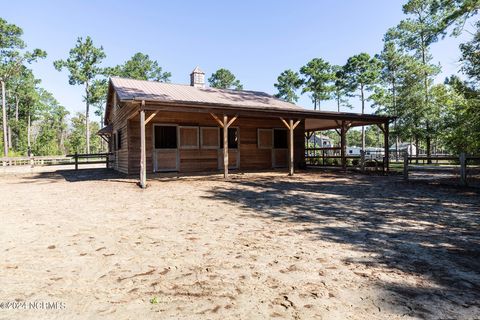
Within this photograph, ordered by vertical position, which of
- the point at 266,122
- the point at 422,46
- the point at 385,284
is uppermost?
the point at 422,46

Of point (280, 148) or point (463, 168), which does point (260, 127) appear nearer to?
point (280, 148)

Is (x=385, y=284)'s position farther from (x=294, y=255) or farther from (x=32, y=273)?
(x=32, y=273)

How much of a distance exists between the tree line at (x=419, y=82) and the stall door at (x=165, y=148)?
13.2 m

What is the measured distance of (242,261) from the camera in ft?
10.8

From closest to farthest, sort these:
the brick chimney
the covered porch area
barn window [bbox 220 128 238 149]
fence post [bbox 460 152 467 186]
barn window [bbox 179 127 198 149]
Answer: fence post [bbox 460 152 467 186] < the covered porch area < barn window [bbox 179 127 198 149] < barn window [bbox 220 128 238 149] < the brick chimney

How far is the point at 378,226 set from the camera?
4809 mm

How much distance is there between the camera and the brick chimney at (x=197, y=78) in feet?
59.1

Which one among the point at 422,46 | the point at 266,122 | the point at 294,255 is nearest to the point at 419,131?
the point at 422,46

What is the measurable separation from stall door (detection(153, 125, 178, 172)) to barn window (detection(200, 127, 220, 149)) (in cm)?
140

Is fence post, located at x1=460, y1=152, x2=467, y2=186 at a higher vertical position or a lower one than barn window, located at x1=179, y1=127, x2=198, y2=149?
lower

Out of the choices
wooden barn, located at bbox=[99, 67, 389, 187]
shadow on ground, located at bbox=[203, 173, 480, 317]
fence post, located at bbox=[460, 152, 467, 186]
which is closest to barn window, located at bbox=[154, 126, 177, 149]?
wooden barn, located at bbox=[99, 67, 389, 187]

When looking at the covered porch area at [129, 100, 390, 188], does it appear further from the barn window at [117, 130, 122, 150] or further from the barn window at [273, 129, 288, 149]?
the barn window at [117, 130, 122, 150]

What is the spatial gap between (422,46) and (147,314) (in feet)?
108

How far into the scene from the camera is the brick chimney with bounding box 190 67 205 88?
59.1ft
